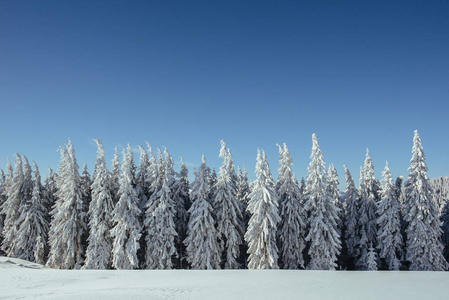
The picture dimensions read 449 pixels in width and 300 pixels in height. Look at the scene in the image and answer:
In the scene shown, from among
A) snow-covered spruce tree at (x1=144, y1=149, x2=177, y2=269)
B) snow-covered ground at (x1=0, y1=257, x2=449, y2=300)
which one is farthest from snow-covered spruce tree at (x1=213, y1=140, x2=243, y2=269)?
snow-covered ground at (x1=0, y1=257, x2=449, y2=300)

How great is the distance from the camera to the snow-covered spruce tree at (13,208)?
3472 centimetres

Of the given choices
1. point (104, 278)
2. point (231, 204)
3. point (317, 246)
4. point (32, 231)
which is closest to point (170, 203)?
point (231, 204)

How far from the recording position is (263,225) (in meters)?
26.7

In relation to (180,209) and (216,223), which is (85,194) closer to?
(180,209)

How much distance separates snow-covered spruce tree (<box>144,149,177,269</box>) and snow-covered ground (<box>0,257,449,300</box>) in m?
20.4

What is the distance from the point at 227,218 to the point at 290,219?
23.1ft

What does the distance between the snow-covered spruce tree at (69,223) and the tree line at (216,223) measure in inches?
4.2

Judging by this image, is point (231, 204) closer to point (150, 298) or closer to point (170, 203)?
point (170, 203)

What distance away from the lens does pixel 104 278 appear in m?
8.36

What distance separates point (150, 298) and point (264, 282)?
303cm

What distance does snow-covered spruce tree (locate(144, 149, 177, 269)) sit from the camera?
2827 cm

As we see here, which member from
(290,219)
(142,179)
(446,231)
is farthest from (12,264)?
(446,231)

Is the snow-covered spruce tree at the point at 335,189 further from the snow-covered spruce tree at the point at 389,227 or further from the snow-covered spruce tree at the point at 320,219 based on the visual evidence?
the snow-covered spruce tree at the point at 320,219

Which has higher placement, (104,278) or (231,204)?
(231,204)
